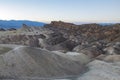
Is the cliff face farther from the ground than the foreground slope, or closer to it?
closer to it

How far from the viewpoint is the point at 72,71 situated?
9.30m

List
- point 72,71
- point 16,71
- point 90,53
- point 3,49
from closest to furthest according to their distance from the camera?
1. point 16,71
2. point 72,71
3. point 3,49
4. point 90,53

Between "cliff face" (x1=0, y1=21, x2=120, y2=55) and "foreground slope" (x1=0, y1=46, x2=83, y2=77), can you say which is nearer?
"foreground slope" (x1=0, y1=46, x2=83, y2=77)

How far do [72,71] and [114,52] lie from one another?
5404 millimetres

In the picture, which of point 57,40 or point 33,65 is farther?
point 57,40

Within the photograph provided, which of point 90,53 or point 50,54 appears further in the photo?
point 90,53

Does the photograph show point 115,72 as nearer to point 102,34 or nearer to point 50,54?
point 50,54

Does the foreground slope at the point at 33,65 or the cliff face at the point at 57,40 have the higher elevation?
the foreground slope at the point at 33,65

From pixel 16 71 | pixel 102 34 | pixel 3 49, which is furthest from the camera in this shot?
pixel 102 34

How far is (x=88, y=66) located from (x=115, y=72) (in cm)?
129

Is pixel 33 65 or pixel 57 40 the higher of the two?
pixel 33 65

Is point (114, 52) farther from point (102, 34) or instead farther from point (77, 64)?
point (102, 34)

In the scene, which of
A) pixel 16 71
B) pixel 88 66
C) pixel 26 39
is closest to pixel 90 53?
pixel 88 66

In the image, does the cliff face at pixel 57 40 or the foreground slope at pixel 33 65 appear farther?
the cliff face at pixel 57 40
